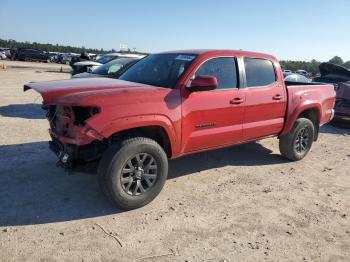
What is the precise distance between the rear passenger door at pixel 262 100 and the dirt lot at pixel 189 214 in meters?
0.74

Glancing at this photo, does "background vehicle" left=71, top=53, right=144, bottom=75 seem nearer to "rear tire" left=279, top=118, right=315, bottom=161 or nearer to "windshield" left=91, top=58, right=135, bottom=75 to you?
"windshield" left=91, top=58, right=135, bottom=75

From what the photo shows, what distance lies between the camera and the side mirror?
473cm

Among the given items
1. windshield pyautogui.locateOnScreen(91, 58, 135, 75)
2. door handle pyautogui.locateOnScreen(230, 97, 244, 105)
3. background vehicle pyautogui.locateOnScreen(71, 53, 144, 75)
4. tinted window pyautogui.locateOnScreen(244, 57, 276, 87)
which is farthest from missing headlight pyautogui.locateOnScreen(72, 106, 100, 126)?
background vehicle pyautogui.locateOnScreen(71, 53, 144, 75)

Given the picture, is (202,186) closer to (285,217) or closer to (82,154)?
(285,217)

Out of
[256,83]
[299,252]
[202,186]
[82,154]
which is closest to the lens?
[299,252]

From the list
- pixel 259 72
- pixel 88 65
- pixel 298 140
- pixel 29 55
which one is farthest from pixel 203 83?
pixel 29 55

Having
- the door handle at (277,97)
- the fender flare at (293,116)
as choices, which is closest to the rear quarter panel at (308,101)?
the fender flare at (293,116)

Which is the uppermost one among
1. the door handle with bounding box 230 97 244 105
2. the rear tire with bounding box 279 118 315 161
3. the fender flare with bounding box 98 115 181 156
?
the door handle with bounding box 230 97 244 105

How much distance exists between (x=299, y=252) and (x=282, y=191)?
5.57 ft

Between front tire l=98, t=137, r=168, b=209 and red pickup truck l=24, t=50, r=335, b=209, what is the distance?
0.04 feet

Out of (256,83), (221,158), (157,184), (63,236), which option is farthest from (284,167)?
(63,236)

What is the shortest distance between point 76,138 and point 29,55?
4693 cm

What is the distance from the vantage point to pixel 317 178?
6125 mm

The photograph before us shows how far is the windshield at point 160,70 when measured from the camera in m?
5.08
